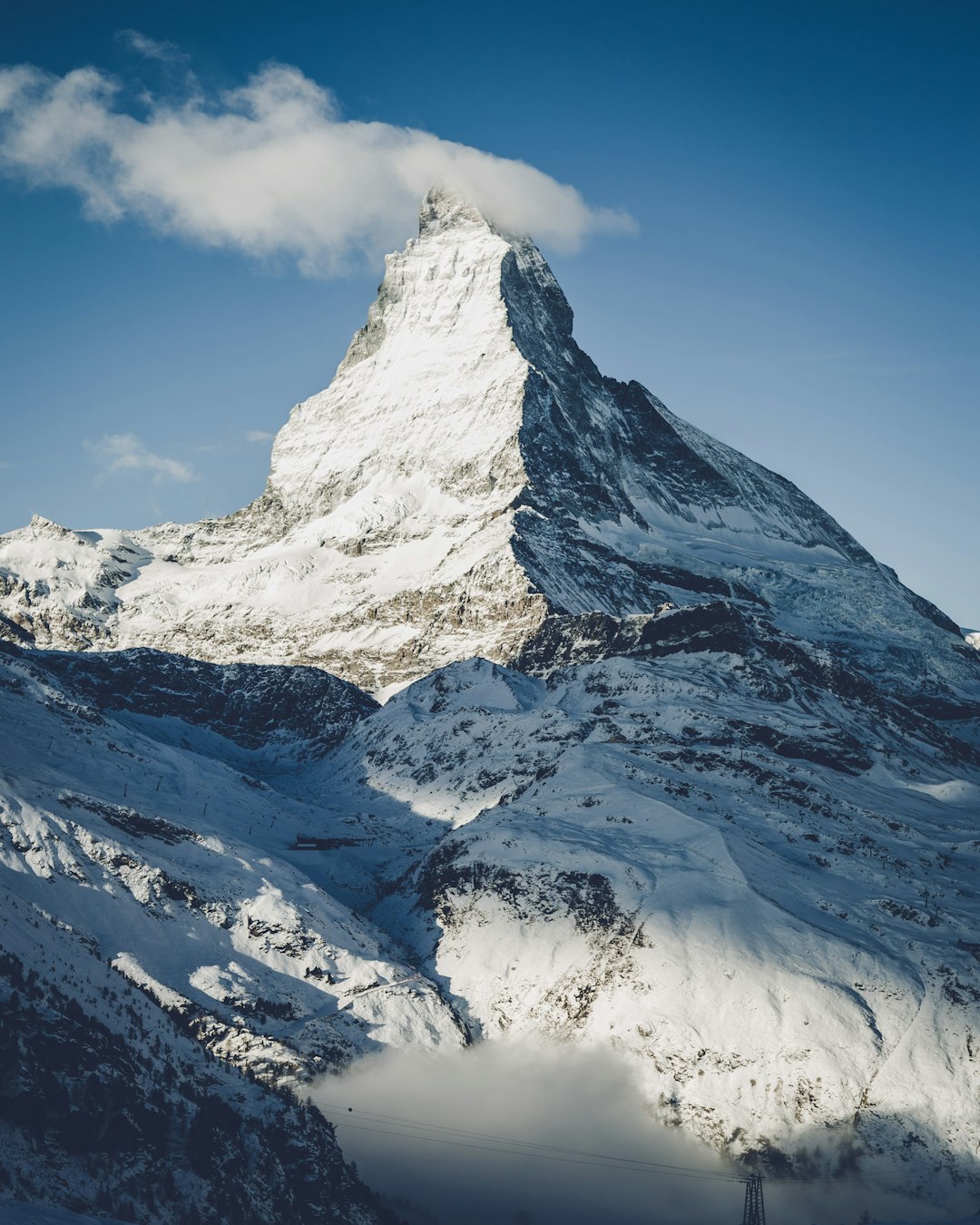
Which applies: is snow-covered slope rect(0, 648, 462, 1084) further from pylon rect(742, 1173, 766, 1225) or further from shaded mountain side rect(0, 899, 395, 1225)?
pylon rect(742, 1173, 766, 1225)

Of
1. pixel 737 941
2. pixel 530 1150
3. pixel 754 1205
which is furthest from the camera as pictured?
pixel 737 941

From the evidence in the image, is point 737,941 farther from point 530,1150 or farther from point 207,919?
point 207,919

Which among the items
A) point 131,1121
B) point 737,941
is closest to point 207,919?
point 131,1121

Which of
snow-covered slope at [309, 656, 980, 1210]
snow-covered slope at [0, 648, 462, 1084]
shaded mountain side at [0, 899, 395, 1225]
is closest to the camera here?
shaded mountain side at [0, 899, 395, 1225]

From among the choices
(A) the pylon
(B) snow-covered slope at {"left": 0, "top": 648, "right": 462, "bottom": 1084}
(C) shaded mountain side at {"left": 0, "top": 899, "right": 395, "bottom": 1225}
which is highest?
(B) snow-covered slope at {"left": 0, "top": 648, "right": 462, "bottom": 1084}

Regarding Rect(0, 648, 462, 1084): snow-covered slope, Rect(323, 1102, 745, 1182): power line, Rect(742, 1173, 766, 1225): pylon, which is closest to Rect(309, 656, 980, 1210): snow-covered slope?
Rect(323, 1102, 745, 1182): power line

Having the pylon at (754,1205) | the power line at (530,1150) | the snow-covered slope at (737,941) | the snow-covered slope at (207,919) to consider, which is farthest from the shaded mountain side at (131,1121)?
the snow-covered slope at (737,941)

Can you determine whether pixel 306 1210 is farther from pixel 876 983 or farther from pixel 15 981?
pixel 876 983

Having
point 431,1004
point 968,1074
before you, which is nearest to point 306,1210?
point 431,1004

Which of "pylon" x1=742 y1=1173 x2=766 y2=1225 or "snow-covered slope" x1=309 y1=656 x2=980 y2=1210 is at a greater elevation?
"snow-covered slope" x1=309 y1=656 x2=980 y2=1210
